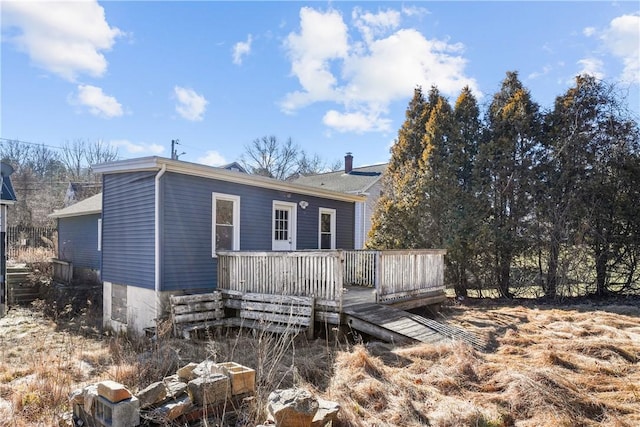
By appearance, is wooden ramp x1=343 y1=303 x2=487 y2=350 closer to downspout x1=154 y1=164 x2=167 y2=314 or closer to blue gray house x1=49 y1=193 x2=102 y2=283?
downspout x1=154 y1=164 x2=167 y2=314

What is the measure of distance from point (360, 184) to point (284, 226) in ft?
28.6

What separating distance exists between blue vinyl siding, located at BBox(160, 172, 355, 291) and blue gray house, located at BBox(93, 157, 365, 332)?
0.9 inches

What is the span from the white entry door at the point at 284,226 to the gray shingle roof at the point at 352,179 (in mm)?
7126

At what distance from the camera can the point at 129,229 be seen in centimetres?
942

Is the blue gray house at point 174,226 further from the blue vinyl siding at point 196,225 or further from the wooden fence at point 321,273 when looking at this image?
the wooden fence at point 321,273

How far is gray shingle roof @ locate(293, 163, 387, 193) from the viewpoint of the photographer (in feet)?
62.0

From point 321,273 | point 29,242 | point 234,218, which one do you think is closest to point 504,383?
point 321,273

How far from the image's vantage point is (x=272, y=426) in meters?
3.09

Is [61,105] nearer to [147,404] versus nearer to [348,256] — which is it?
[348,256]

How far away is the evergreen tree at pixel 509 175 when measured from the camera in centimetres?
1079

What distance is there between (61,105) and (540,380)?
29723 millimetres

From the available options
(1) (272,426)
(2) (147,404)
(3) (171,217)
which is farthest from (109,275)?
(1) (272,426)

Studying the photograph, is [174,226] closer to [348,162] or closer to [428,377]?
[428,377]

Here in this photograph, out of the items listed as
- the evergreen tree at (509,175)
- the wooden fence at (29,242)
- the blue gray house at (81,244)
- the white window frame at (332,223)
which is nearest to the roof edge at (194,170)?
the white window frame at (332,223)
